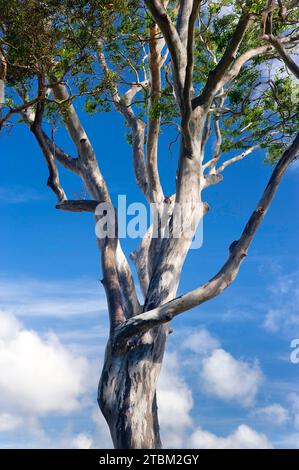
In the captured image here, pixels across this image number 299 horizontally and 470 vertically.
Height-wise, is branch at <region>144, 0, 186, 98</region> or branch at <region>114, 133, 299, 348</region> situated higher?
branch at <region>144, 0, 186, 98</region>

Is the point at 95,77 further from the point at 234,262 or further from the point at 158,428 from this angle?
the point at 158,428

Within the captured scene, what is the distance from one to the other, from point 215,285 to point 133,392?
1846 mm

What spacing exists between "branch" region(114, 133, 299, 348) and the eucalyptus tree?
2cm

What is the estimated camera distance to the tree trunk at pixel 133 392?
8094 mm

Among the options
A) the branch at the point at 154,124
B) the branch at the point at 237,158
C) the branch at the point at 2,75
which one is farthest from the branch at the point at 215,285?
the branch at the point at 2,75

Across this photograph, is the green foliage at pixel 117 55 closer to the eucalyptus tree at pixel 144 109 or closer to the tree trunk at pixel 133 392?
the eucalyptus tree at pixel 144 109

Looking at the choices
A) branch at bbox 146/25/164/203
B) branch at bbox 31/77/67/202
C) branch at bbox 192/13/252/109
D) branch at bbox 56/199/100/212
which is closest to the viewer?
branch at bbox 192/13/252/109

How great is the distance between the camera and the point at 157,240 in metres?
10.0

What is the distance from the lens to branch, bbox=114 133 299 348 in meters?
8.23

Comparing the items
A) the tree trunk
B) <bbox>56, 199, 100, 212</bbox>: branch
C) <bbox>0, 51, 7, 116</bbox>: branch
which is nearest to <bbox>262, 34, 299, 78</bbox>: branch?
<bbox>56, 199, 100, 212</bbox>: branch

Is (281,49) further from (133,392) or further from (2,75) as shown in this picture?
(133,392)

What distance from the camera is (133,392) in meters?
8.24

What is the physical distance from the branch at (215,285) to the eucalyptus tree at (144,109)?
0.02 m

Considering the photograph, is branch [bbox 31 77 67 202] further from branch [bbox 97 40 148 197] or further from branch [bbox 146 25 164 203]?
branch [bbox 97 40 148 197]
